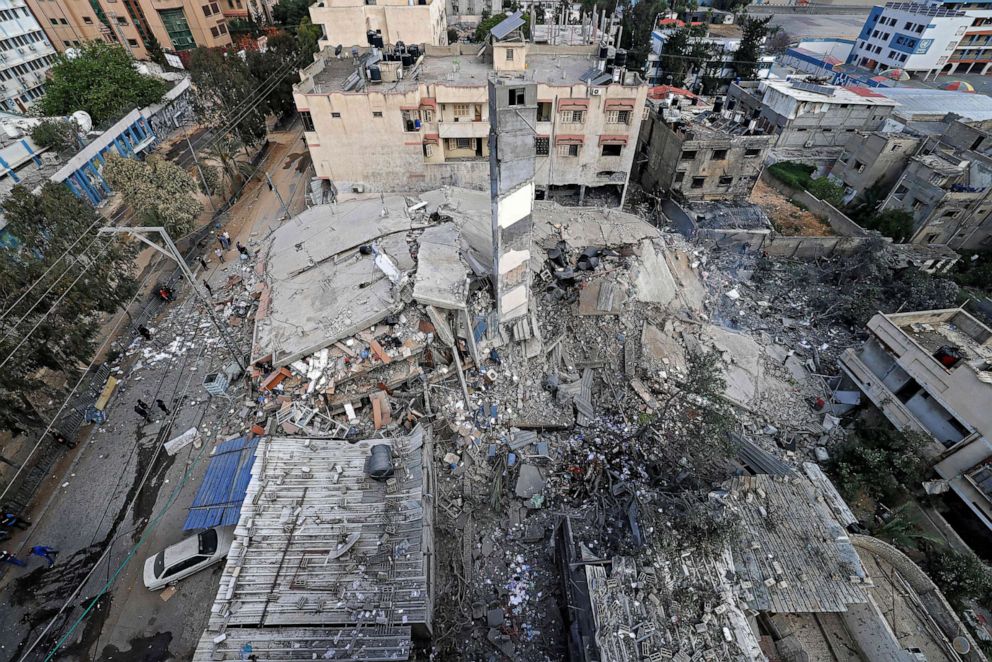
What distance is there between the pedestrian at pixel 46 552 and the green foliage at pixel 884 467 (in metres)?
27.0

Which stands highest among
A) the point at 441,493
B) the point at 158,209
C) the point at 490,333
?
the point at 158,209

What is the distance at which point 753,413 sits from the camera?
1861 cm

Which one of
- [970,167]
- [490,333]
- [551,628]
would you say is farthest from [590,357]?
[970,167]

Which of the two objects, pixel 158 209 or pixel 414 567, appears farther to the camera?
pixel 158 209

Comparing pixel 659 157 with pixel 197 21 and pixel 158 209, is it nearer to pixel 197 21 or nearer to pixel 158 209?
pixel 158 209

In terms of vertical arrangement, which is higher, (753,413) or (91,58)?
(91,58)

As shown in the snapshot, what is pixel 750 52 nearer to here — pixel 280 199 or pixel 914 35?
pixel 914 35

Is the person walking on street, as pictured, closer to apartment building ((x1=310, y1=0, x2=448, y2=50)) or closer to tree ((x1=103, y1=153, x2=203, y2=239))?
tree ((x1=103, y1=153, x2=203, y2=239))

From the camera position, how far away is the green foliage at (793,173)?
113ft

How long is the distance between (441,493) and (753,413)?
13652 millimetres

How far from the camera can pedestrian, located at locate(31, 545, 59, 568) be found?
13.0 m

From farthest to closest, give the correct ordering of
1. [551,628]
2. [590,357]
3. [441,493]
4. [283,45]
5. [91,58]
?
1. [283,45]
2. [91,58]
3. [590,357]
4. [441,493]
5. [551,628]

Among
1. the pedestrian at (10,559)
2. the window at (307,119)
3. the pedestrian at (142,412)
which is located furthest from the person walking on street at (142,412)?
the window at (307,119)

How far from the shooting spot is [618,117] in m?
24.5
